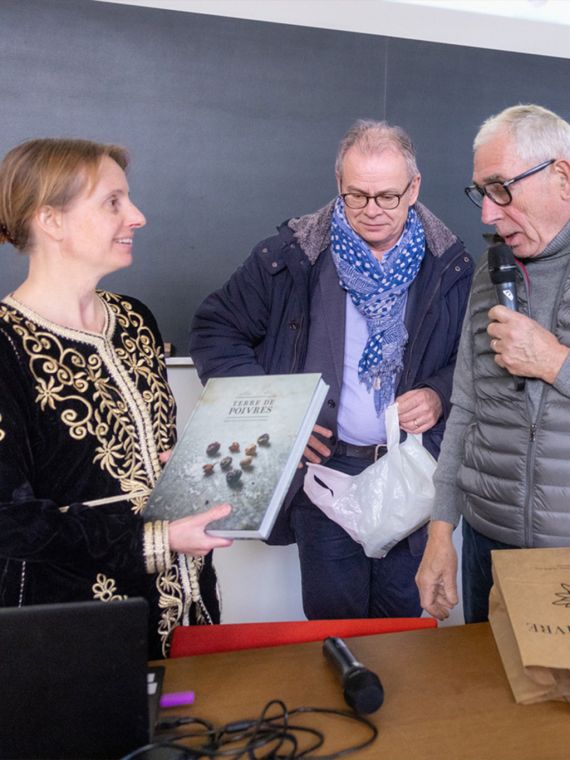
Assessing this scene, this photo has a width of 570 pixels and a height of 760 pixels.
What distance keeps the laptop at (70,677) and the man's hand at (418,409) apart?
1.31 m

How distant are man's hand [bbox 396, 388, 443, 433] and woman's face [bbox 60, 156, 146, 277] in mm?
902

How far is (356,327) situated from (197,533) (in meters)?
1.13

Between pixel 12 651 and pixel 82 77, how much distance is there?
2066 millimetres

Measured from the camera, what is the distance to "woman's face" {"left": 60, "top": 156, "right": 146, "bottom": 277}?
1444mm

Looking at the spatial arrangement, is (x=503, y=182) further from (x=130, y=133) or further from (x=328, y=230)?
→ (x=130, y=133)

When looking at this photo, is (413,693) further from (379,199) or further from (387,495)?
(379,199)

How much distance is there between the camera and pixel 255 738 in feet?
3.23

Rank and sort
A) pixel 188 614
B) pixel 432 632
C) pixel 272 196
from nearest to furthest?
pixel 432 632
pixel 188 614
pixel 272 196

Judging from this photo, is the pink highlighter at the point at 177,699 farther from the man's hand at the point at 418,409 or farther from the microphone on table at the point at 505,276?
the man's hand at the point at 418,409

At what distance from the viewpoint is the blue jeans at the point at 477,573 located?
166 cm

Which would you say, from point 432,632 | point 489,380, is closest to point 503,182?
point 489,380

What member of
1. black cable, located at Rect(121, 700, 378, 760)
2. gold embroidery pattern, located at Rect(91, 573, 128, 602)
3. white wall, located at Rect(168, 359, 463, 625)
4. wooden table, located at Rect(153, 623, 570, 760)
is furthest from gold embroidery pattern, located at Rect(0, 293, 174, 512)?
white wall, located at Rect(168, 359, 463, 625)

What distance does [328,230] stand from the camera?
2.25 meters

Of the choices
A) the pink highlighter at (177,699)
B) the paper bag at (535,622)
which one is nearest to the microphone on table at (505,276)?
the paper bag at (535,622)
